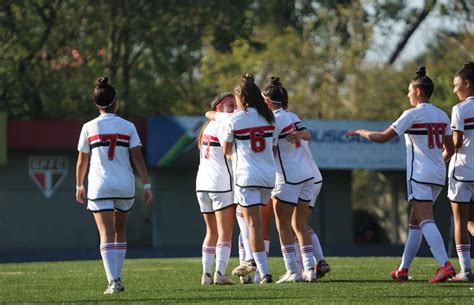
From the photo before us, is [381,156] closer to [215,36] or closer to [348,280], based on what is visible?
[215,36]

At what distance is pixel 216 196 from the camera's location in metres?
13.0

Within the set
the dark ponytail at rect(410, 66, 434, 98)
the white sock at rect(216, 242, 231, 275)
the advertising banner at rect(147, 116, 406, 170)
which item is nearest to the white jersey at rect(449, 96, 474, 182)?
the dark ponytail at rect(410, 66, 434, 98)

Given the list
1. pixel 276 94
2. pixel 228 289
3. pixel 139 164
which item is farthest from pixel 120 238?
pixel 276 94

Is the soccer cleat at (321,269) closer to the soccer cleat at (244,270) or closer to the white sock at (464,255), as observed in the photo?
the soccer cleat at (244,270)

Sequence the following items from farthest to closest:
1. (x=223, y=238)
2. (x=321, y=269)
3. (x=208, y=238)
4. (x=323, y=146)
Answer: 1. (x=323, y=146)
2. (x=321, y=269)
3. (x=208, y=238)
4. (x=223, y=238)

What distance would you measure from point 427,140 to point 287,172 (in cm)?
153

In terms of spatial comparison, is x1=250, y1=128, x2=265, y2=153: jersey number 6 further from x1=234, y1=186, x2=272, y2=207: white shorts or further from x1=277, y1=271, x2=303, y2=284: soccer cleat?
x1=277, y1=271, x2=303, y2=284: soccer cleat

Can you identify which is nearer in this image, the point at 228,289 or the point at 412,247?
the point at 228,289

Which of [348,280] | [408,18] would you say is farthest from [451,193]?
[408,18]

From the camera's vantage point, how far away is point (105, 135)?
12102 mm

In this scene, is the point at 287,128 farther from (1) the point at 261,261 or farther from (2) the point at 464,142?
(2) the point at 464,142

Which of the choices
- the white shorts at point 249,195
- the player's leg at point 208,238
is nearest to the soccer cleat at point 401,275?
the white shorts at point 249,195

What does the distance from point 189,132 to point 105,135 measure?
64.5ft

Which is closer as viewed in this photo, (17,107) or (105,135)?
(105,135)
